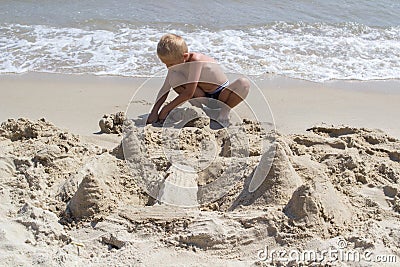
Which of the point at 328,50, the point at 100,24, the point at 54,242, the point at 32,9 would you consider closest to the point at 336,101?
the point at 328,50

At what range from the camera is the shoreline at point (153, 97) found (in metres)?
4.53

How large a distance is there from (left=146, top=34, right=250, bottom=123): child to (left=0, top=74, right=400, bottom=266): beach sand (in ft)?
0.63

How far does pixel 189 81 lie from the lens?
4184mm

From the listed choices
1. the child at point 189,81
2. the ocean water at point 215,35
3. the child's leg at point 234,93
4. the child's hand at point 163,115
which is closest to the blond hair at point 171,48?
the child at point 189,81

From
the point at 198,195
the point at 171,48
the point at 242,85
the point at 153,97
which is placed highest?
the point at 171,48

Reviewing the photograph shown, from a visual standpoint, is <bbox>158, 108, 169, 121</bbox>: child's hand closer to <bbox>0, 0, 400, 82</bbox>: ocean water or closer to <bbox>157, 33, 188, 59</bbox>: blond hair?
<bbox>157, 33, 188, 59</bbox>: blond hair

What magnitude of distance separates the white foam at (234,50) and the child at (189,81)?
1548 mm

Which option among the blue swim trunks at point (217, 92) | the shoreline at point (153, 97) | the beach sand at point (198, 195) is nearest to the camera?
the beach sand at point (198, 195)

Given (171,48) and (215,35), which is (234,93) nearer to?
(171,48)

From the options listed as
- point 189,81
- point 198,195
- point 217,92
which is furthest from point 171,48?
point 198,195

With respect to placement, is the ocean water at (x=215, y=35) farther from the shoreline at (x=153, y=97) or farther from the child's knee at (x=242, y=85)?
the child's knee at (x=242, y=85)

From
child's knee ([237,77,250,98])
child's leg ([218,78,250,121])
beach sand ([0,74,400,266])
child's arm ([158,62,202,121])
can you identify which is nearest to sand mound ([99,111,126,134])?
beach sand ([0,74,400,266])

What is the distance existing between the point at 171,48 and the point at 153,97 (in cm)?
103

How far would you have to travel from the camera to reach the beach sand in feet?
8.38
